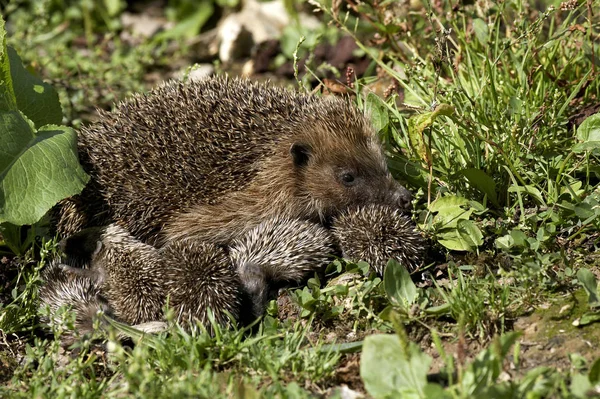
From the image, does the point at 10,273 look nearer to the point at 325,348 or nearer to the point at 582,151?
the point at 325,348

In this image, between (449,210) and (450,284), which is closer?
(450,284)

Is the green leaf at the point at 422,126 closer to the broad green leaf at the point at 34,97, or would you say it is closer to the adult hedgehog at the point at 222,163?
the adult hedgehog at the point at 222,163

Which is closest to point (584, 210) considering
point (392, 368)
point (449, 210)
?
point (449, 210)

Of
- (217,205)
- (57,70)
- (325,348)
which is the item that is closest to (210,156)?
(217,205)

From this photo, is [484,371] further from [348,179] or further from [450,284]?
[348,179]

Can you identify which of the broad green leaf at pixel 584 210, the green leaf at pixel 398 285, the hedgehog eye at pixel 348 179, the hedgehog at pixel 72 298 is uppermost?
the broad green leaf at pixel 584 210

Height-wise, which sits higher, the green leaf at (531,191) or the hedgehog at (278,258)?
the green leaf at (531,191)

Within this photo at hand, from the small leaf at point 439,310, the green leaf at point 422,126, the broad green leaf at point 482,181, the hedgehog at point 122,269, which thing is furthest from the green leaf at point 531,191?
the hedgehog at point 122,269
